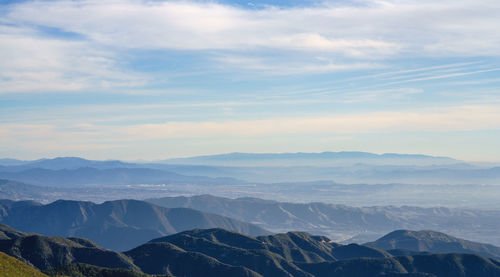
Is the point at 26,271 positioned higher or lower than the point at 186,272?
higher

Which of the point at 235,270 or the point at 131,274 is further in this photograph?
the point at 235,270

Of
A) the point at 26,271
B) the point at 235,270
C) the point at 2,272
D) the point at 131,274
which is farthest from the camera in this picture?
the point at 235,270

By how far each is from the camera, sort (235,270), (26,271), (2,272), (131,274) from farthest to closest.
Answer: (235,270) → (131,274) → (26,271) → (2,272)

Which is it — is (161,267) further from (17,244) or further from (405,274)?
(405,274)

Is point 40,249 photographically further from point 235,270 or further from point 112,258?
point 235,270

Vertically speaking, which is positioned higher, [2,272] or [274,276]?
[2,272]

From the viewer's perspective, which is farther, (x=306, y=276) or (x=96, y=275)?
(x=306, y=276)

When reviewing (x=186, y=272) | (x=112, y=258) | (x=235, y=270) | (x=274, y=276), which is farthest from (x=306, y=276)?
(x=112, y=258)

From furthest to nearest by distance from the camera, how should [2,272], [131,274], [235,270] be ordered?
[235,270] → [131,274] → [2,272]

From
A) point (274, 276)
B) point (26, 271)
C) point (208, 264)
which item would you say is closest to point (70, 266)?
point (26, 271)
